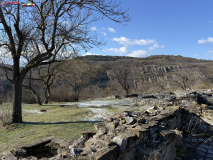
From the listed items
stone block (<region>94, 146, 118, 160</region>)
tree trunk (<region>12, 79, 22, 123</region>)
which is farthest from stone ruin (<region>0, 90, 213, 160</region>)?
tree trunk (<region>12, 79, 22, 123</region>)

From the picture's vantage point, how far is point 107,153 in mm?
2102

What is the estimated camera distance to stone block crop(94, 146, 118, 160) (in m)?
2.03

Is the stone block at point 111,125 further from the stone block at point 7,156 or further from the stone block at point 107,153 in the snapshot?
the stone block at point 7,156

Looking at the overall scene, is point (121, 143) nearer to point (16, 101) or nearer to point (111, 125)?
point (111, 125)

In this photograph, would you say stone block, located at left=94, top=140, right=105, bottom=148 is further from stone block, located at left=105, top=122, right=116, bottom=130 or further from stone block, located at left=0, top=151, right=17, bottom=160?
stone block, located at left=0, top=151, right=17, bottom=160

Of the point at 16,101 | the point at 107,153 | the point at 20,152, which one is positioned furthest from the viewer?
the point at 16,101

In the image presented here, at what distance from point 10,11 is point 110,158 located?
645cm

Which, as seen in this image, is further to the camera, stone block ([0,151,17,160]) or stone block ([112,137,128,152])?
stone block ([0,151,17,160])

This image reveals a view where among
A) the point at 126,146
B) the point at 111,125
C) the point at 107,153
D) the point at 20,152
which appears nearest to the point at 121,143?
the point at 126,146

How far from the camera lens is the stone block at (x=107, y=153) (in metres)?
A: 2.03

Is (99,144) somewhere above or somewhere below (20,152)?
above

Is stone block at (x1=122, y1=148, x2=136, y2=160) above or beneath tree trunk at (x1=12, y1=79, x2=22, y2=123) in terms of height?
beneath

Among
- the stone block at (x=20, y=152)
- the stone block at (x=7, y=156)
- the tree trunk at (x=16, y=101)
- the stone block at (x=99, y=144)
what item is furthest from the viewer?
the tree trunk at (x=16, y=101)

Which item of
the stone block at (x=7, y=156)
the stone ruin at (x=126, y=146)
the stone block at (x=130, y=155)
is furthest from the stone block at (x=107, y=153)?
the stone block at (x=7, y=156)
